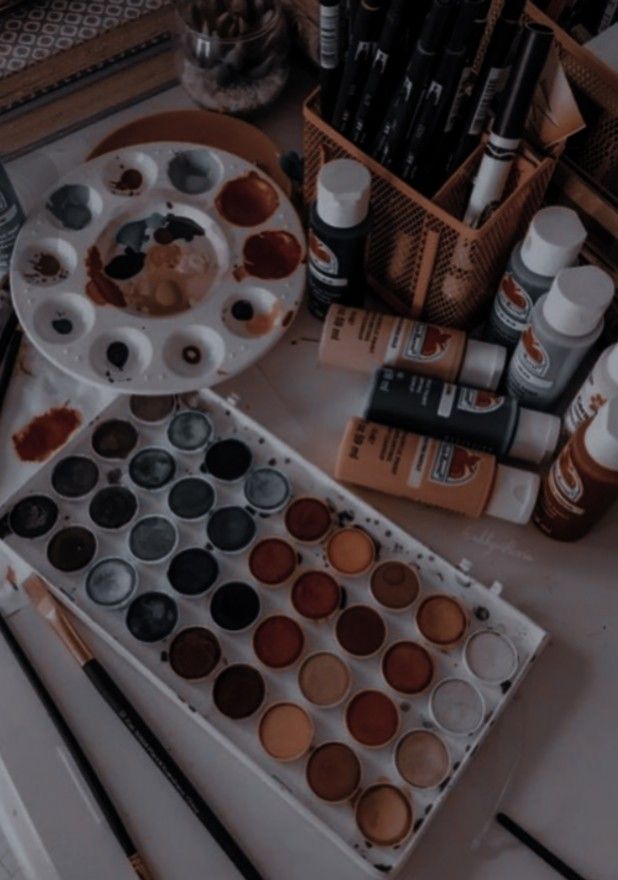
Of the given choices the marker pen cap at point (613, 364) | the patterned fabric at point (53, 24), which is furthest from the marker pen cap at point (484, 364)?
the patterned fabric at point (53, 24)

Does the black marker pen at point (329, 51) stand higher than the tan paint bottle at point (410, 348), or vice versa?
the black marker pen at point (329, 51)

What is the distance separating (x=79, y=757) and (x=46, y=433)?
0.73 ft

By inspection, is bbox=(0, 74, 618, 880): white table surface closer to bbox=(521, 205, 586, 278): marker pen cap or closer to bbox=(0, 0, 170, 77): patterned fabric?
bbox=(521, 205, 586, 278): marker pen cap

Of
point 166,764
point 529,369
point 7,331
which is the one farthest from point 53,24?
point 166,764

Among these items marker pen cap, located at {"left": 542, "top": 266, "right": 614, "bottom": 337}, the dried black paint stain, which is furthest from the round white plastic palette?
marker pen cap, located at {"left": 542, "top": 266, "right": 614, "bottom": 337}

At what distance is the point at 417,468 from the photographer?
59 cm

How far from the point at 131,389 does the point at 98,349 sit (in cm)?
4

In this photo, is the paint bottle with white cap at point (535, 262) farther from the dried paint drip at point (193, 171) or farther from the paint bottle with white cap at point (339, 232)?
the dried paint drip at point (193, 171)

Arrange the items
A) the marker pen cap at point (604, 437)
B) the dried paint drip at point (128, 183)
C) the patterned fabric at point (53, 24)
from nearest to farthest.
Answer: the marker pen cap at point (604, 437)
the dried paint drip at point (128, 183)
the patterned fabric at point (53, 24)

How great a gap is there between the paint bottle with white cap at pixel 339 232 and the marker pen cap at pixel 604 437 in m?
0.20

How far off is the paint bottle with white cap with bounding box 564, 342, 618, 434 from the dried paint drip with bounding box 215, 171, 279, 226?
27 centimetres

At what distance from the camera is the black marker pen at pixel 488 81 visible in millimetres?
514

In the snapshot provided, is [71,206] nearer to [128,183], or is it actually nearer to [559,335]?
[128,183]

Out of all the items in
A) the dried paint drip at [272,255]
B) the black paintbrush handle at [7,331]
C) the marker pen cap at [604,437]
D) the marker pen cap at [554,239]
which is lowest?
the black paintbrush handle at [7,331]
